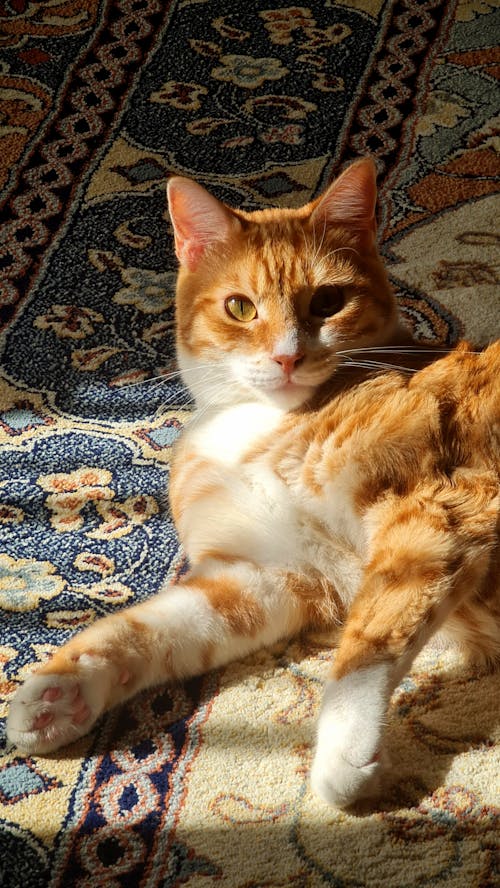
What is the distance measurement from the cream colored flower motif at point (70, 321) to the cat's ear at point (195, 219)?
453 millimetres

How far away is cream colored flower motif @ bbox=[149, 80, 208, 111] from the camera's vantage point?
2.52 metres

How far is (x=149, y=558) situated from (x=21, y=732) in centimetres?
39

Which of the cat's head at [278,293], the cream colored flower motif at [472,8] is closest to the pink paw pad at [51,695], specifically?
the cat's head at [278,293]

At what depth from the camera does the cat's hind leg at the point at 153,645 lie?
1171mm

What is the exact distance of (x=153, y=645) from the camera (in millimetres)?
1287

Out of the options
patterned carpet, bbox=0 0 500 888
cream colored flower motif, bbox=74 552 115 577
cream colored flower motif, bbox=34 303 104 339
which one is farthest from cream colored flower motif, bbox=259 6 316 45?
cream colored flower motif, bbox=74 552 115 577

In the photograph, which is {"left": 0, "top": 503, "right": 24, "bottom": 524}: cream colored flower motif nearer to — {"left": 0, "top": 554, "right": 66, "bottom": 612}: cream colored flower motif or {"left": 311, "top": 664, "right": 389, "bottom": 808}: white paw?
{"left": 0, "top": 554, "right": 66, "bottom": 612}: cream colored flower motif

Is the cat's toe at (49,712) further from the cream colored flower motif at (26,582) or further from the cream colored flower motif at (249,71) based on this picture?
the cream colored flower motif at (249,71)

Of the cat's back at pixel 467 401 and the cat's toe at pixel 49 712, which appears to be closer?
the cat's toe at pixel 49 712

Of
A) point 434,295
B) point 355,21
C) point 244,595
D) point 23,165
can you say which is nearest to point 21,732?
point 244,595

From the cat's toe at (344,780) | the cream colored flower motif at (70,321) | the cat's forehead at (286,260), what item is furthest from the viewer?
Answer: the cream colored flower motif at (70,321)

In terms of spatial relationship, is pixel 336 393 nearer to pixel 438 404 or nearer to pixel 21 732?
pixel 438 404

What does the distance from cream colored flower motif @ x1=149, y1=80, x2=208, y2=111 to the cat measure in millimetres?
1097

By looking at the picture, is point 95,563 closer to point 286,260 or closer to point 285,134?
point 286,260
